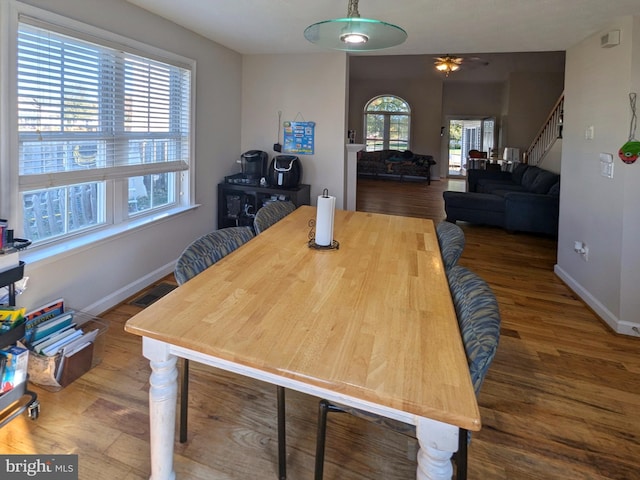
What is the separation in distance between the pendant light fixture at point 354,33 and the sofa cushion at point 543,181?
478 centimetres

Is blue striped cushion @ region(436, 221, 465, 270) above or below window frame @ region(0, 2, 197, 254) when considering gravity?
below

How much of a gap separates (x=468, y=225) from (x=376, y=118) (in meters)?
7.04

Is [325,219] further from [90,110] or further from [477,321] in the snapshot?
[90,110]

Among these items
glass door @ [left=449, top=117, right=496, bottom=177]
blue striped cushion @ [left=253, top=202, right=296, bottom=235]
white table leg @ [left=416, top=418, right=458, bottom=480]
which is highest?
glass door @ [left=449, top=117, right=496, bottom=177]

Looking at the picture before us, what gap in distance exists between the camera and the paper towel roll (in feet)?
6.50

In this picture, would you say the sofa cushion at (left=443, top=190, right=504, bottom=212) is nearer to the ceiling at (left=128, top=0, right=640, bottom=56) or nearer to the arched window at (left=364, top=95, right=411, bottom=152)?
the ceiling at (left=128, top=0, right=640, bottom=56)

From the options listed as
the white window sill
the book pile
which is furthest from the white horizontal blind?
the book pile

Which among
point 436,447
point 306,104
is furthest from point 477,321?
point 306,104

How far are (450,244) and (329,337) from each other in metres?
1.13

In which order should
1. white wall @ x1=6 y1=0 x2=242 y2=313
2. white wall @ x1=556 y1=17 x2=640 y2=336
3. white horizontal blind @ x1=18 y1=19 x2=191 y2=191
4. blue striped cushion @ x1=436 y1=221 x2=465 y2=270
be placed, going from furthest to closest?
white wall @ x1=556 y1=17 x2=640 y2=336
white wall @ x1=6 y1=0 x2=242 y2=313
white horizontal blind @ x1=18 y1=19 x2=191 y2=191
blue striped cushion @ x1=436 y1=221 x2=465 y2=270

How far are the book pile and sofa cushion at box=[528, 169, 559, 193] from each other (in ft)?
19.6

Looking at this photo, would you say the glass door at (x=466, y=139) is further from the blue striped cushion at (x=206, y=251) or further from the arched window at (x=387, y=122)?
the blue striped cushion at (x=206, y=251)

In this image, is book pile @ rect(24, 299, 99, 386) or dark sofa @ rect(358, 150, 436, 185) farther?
dark sofa @ rect(358, 150, 436, 185)

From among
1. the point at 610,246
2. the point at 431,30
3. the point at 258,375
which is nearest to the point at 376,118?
the point at 431,30
